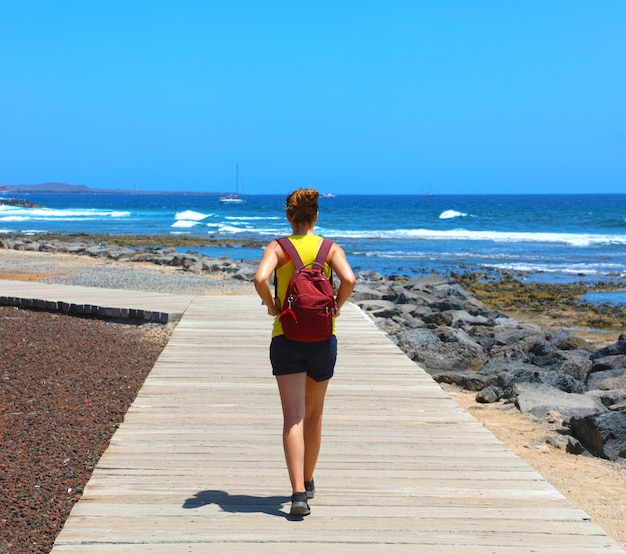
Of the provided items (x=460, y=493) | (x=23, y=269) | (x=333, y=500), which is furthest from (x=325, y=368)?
(x=23, y=269)

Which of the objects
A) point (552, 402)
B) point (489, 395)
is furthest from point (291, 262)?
point (489, 395)

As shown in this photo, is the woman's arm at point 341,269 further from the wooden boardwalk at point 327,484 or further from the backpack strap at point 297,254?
the wooden boardwalk at point 327,484

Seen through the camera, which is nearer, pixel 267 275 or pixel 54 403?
pixel 267 275

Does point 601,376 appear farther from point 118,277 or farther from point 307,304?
point 118,277

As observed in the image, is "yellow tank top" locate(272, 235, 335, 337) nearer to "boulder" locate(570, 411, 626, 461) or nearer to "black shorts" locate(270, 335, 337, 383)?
"black shorts" locate(270, 335, 337, 383)

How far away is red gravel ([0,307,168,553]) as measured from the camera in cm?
459

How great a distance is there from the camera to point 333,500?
13.7 ft

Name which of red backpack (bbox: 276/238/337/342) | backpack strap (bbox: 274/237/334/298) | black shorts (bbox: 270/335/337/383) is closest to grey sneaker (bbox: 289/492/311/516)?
black shorts (bbox: 270/335/337/383)

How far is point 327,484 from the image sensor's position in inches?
173

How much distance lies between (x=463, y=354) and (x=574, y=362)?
4.88 ft

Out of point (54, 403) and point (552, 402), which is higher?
point (54, 403)

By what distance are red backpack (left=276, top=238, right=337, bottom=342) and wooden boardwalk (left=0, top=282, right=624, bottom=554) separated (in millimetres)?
857

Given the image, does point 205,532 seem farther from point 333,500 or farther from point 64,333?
point 64,333

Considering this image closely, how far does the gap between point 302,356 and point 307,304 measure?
0.30 meters
